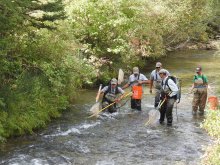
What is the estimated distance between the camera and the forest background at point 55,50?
9.67 m

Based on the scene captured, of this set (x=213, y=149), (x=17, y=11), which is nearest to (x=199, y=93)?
(x=213, y=149)

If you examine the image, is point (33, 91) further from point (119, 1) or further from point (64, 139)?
point (119, 1)

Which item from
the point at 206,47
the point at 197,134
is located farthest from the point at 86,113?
the point at 206,47

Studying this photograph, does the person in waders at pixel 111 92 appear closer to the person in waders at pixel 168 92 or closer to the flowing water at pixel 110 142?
the flowing water at pixel 110 142

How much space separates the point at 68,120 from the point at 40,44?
129 inches

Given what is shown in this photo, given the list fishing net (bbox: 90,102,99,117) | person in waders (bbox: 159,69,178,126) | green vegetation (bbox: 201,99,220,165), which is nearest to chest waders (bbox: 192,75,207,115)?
person in waders (bbox: 159,69,178,126)

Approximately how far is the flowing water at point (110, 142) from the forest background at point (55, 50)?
66 centimetres

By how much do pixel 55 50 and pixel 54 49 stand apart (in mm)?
61

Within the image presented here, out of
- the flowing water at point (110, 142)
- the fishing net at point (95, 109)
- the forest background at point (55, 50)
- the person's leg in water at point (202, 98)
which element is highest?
the forest background at point (55, 50)

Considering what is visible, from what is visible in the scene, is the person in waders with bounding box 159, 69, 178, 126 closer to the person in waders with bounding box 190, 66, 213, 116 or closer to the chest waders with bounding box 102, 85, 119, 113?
the person in waders with bounding box 190, 66, 213, 116

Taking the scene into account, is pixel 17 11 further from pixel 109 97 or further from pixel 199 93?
pixel 199 93

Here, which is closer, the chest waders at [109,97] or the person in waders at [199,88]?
the person in waders at [199,88]

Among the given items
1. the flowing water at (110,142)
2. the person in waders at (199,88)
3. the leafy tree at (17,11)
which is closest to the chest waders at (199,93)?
the person in waders at (199,88)

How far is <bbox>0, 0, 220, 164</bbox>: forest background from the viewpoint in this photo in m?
9.67
